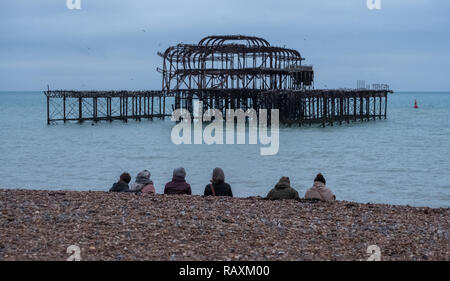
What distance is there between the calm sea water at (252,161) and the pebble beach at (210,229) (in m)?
10.4

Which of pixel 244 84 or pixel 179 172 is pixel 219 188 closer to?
pixel 179 172

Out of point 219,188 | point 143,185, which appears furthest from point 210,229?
point 143,185

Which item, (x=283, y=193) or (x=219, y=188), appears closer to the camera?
(x=283, y=193)

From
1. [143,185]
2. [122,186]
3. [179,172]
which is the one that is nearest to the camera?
[179,172]

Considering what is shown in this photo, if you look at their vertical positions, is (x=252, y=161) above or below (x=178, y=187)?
below

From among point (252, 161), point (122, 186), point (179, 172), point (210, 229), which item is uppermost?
point (179, 172)

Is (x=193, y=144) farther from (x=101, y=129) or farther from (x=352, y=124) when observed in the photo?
(x=352, y=124)

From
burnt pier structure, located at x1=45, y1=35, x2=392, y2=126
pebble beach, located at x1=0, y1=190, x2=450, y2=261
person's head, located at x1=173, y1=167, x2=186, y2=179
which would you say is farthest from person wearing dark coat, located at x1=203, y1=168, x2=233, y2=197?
burnt pier structure, located at x1=45, y1=35, x2=392, y2=126

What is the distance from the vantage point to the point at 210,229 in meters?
9.32

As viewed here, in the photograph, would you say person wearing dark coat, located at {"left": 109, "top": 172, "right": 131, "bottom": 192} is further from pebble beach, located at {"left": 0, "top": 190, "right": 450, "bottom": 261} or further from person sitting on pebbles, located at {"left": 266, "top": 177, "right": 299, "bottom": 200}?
person sitting on pebbles, located at {"left": 266, "top": 177, "right": 299, "bottom": 200}

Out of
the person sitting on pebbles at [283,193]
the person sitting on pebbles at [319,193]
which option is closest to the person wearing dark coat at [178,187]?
the person sitting on pebbles at [283,193]

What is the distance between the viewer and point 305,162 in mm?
32312

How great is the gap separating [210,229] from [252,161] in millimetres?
23048
